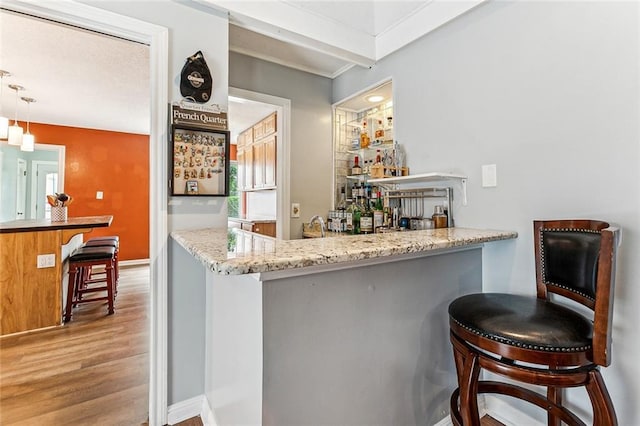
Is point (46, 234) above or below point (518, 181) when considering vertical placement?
below

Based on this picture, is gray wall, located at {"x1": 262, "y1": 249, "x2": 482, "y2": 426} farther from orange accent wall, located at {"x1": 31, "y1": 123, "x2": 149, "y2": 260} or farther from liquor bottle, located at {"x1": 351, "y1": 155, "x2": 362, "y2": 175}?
orange accent wall, located at {"x1": 31, "y1": 123, "x2": 149, "y2": 260}

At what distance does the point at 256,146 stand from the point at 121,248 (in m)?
3.34

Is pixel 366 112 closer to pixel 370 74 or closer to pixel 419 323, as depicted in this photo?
pixel 370 74

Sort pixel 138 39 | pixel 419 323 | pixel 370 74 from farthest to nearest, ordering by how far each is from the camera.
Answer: pixel 370 74, pixel 138 39, pixel 419 323

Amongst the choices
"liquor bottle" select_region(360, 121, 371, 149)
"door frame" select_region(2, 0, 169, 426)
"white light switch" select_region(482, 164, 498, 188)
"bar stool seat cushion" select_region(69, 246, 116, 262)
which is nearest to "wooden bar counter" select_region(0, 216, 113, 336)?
"bar stool seat cushion" select_region(69, 246, 116, 262)

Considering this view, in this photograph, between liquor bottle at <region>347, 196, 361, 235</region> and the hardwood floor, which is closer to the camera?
the hardwood floor

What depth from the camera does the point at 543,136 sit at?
1.45 m

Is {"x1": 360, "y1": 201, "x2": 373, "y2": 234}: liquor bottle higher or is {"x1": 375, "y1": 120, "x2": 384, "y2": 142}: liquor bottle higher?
{"x1": 375, "y1": 120, "x2": 384, "y2": 142}: liquor bottle

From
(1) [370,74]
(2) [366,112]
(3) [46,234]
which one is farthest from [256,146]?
(3) [46,234]

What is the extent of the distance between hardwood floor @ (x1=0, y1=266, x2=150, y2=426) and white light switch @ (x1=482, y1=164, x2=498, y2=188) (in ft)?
7.41

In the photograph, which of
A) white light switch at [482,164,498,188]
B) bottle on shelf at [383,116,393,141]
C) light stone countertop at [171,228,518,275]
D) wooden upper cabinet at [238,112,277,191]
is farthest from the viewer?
wooden upper cabinet at [238,112,277,191]

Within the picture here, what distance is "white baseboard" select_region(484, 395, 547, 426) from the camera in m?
1.50

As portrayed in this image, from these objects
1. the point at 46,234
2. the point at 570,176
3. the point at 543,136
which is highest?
the point at 543,136

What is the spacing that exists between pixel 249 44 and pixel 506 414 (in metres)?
2.99
